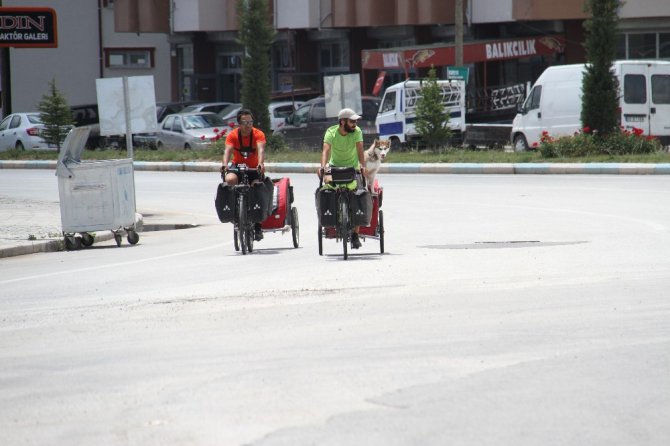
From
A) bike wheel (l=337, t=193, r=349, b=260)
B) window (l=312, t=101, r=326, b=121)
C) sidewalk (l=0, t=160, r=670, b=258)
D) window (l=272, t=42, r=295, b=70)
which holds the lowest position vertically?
sidewalk (l=0, t=160, r=670, b=258)

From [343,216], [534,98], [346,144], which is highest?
[534,98]

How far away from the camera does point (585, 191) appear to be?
23.2m

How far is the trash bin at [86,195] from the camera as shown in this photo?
1764 centimetres

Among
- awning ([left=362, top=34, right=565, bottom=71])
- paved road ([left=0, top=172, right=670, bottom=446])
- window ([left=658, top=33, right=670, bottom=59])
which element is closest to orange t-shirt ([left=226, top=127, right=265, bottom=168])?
paved road ([left=0, top=172, right=670, bottom=446])

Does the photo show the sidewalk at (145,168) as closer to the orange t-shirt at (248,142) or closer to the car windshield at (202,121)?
the orange t-shirt at (248,142)

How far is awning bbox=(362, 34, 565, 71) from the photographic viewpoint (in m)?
44.3

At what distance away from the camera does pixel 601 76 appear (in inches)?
1251

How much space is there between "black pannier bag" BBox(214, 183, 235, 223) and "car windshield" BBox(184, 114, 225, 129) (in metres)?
26.9

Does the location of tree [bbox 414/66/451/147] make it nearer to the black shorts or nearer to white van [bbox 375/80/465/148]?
white van [bbox 375/80/465/148]

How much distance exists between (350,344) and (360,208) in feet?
19.1

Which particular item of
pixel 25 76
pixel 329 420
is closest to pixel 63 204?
pixel 329 420

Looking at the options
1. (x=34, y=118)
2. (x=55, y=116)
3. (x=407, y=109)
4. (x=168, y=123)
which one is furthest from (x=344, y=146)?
(x=34, y=118)

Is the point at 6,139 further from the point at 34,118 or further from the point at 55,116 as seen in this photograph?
the point at 55,116

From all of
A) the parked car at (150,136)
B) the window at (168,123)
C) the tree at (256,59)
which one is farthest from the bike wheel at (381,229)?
the parked car at (150,136)
